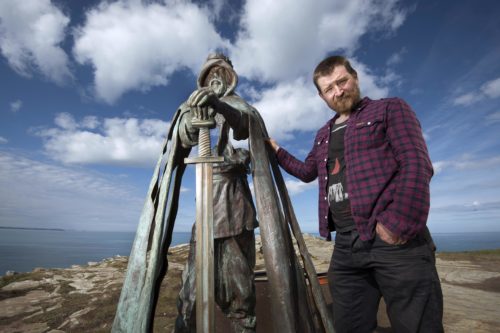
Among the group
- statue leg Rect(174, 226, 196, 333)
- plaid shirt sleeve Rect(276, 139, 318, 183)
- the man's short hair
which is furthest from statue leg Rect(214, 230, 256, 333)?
the man's short hair

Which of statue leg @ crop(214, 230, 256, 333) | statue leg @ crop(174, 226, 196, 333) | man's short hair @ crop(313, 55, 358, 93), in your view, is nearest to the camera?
Answer: man's short hair @ crop(313, 55, 358, 93)

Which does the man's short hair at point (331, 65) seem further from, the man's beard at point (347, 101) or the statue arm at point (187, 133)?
the statue arm at point (187, 133)

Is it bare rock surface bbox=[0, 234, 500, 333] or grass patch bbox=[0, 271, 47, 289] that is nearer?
bare rock surface bbox=[0, 234, 500, 333]

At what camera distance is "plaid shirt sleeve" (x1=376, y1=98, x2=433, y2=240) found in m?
1.56

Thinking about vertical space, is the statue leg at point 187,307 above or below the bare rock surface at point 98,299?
above

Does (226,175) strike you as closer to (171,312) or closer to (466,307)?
(171,312)

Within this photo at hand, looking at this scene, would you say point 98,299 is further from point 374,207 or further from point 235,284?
point 374,207

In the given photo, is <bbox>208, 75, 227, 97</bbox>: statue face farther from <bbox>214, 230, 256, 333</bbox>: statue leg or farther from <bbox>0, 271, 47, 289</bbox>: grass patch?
<bbox>0, 271, 47, 289</bbox>: grass patch

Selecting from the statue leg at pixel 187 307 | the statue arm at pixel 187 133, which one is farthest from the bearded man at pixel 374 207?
the statue leg at pixel 187 307

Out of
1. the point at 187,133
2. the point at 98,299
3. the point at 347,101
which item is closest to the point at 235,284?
the point at 187,133

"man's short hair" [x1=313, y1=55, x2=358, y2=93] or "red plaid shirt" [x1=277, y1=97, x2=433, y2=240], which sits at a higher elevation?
"man's short hair" [x1=313, y1=55, x2=358, y2=93]

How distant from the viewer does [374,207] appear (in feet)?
5.89

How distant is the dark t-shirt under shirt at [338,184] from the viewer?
6.63 ft

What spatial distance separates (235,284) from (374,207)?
1.57 m
